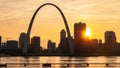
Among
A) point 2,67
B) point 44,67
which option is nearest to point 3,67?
point 2,67

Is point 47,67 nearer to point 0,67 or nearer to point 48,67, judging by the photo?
point 48,67

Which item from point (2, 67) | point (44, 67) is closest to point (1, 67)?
point (2, 67)

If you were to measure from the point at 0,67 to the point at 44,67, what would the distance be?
1184 cm

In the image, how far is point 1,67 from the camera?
111 m

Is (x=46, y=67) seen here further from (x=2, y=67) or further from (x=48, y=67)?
(x=2, y=67)

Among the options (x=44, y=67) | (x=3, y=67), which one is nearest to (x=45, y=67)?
(x=44, y=67)

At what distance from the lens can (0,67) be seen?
110500mm

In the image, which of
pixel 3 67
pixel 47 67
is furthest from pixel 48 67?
pixel 3 67

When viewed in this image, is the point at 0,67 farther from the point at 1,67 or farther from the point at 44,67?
the point at 44,67

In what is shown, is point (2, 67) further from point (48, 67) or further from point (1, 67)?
point (48, 67)

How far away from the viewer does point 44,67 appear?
11175 centimetres

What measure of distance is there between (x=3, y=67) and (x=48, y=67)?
12196 mm

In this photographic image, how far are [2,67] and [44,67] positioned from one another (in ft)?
37.1

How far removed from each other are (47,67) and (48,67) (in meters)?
0.37
